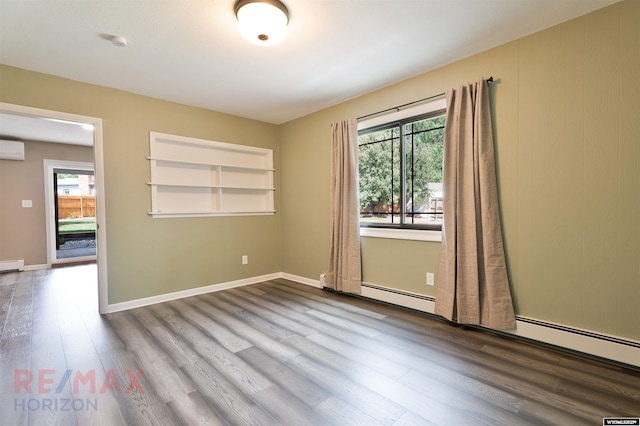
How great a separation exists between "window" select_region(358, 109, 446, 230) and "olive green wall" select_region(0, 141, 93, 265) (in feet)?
20.0

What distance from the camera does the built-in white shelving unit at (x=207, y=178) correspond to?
11.6 ft

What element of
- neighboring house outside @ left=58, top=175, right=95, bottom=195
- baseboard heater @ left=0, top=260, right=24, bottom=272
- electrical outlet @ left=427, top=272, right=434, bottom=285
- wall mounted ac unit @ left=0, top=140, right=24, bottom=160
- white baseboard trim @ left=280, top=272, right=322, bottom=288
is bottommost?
white baseboard trim @ left=280, top=272, right=322, bottom=288

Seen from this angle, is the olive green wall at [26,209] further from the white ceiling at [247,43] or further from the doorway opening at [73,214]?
the white ceiling at [247,43]

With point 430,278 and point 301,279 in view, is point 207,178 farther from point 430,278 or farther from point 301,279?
point 430,278

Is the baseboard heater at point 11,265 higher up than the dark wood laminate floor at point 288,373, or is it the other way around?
the baseboard heater at point 11,265

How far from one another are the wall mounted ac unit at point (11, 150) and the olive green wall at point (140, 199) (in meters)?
3.55

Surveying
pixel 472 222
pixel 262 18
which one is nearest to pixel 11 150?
pixel 262 18

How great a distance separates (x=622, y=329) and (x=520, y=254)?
725 mm

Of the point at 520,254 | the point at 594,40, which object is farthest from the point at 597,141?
the point at 520,254

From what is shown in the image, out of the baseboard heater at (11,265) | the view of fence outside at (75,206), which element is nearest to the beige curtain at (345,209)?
the view of fence outside at (75,206)

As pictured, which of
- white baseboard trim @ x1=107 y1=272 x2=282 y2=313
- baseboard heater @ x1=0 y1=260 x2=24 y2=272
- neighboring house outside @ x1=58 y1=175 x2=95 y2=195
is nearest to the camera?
white baseboard trim @ x1=107 y1=272 x2=282 y2=313

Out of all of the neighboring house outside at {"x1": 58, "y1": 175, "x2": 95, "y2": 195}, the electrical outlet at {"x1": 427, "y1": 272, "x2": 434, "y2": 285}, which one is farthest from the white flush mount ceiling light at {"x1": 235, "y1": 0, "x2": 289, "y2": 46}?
the neighboring house outside at {"x1": 58, "y1": 175, "x2": 95, "y2": 195}

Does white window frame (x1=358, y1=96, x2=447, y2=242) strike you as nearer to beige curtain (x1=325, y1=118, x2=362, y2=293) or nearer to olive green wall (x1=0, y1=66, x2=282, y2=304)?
beige curtain (x1=325, y1=118, x2=362, y2=293)

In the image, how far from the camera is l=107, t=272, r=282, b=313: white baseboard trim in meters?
3.17
